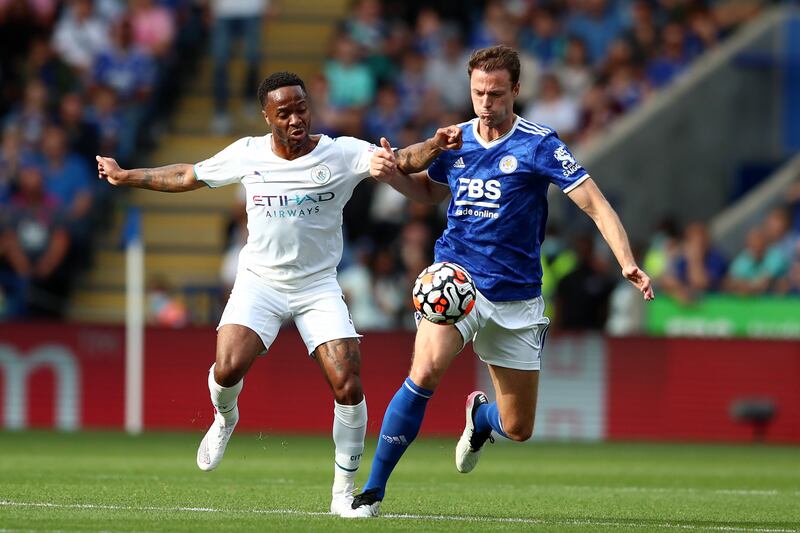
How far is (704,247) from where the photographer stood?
760 inches

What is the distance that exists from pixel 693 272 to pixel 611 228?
10243 millimetres

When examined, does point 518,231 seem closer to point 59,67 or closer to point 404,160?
point 404,160

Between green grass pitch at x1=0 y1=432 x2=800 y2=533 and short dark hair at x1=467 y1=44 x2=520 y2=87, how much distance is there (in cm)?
266

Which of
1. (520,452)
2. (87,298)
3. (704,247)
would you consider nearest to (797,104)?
(704,247)

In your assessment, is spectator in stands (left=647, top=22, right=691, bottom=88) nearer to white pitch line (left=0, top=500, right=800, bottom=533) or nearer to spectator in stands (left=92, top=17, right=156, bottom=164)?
spectator in stands (left=92, top=17, right=156, bottom=164)

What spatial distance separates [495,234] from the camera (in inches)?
382

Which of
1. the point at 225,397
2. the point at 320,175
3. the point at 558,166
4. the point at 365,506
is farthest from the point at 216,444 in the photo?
the point at 558,166

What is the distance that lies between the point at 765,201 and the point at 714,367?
3249 mm

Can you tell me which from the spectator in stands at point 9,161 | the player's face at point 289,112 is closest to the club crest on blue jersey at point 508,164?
the player's face at point 289,112

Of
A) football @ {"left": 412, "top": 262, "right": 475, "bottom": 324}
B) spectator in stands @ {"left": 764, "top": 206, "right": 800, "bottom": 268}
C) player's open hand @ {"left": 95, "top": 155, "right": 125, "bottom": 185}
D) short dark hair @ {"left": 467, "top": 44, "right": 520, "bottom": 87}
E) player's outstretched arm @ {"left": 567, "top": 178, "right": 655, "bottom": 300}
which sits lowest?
spectator in stands @ {"left": 764, "top": 206, "right": 800, "bottom": 268}

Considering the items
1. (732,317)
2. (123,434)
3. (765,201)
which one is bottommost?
(123,434)

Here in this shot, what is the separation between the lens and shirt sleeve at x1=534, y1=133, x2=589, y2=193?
9.53 meters

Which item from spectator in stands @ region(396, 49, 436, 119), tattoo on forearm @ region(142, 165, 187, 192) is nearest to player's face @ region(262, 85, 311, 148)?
tattoo on forearm @ region(142, 165, 187, 192)

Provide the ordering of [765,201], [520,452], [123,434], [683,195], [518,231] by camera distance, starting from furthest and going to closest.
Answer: [683,195] < [765,201] < [123,434] < [520,452] < [518,231]
